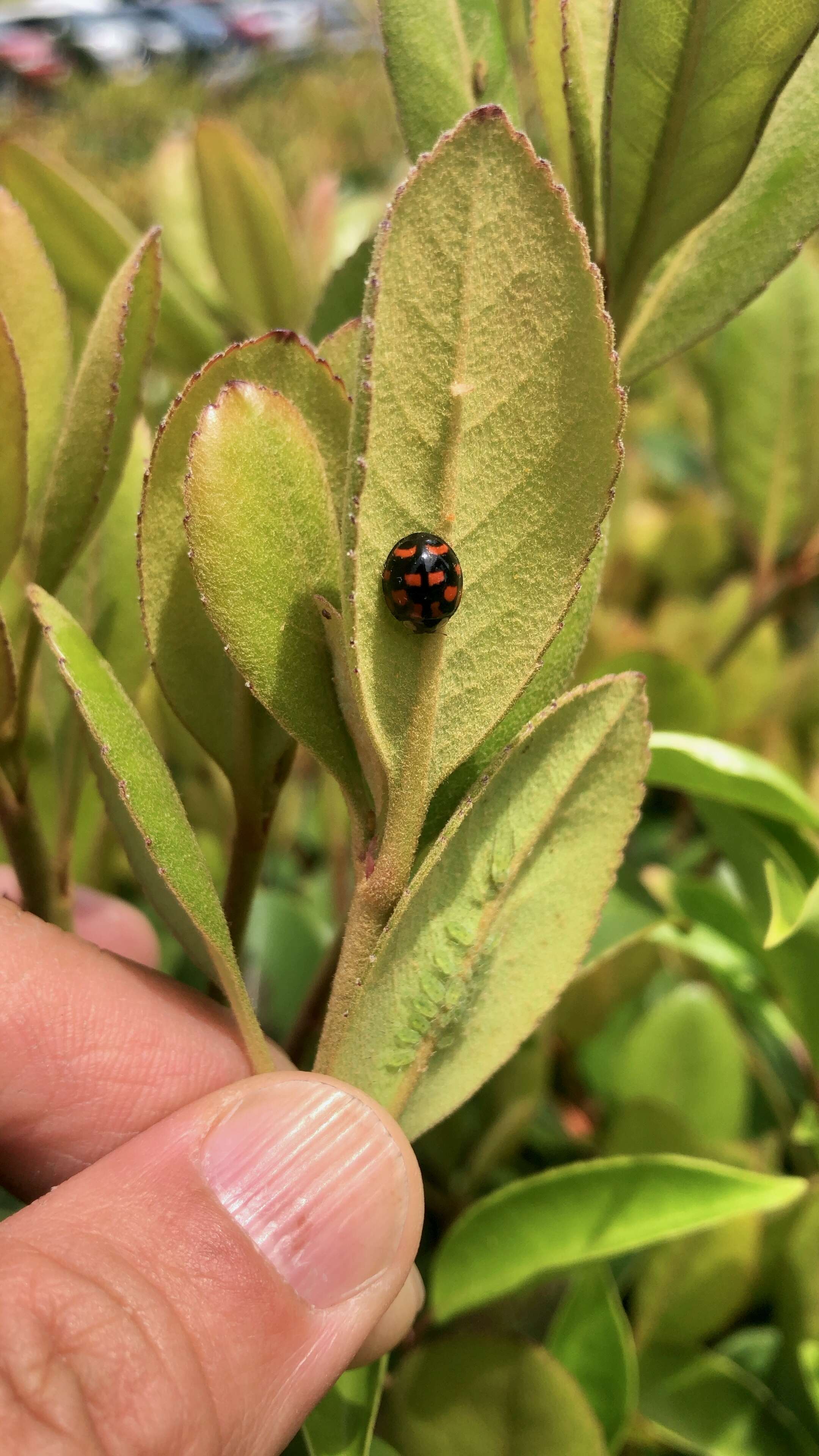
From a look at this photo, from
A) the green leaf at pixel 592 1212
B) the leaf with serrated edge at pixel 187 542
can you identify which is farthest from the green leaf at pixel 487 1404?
the leaf with serrated edge at pixel 187 542

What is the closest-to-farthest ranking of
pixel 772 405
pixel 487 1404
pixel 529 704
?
pixel 529 704 → pixel 487 1404 → pixel 772 405

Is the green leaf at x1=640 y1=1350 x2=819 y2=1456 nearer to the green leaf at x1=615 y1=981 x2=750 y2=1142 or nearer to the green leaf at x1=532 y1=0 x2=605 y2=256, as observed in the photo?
the green leaf at x1=615 y1=981 x2=750 y2=1142

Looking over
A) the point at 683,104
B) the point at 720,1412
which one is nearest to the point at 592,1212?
the point at 720,1412

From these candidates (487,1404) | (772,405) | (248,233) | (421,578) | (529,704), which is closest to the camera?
(421,578)

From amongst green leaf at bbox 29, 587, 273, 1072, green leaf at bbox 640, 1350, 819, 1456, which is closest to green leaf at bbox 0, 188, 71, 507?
green leaf at bbox 29, 587, 273, 1072

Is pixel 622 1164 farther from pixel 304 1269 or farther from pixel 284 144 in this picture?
pixel 284 144

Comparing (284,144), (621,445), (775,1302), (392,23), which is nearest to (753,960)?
(775,1302)

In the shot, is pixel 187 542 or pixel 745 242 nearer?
pixel 187 542

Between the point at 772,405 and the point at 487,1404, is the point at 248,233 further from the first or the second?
the point at 487,1404
